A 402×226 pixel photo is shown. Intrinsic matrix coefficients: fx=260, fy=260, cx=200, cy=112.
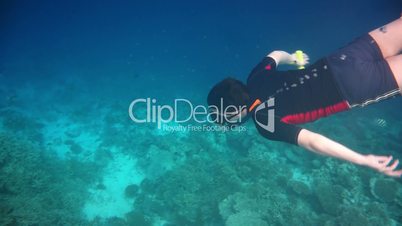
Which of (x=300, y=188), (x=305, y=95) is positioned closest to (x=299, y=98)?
(x=305, y=95)

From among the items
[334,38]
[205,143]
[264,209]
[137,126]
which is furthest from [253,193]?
[334,38]

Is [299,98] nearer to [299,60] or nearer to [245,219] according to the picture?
[299,60]

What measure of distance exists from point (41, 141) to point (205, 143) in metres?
Result: 9.91

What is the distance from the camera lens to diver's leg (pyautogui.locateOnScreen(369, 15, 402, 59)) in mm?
3600

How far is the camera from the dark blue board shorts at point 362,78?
3326mm

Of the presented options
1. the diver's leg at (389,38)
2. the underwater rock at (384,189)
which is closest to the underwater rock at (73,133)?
the underwater rock at (384,189)

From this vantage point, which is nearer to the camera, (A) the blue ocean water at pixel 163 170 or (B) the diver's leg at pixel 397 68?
(B) the diver's leg at pixel 397 68

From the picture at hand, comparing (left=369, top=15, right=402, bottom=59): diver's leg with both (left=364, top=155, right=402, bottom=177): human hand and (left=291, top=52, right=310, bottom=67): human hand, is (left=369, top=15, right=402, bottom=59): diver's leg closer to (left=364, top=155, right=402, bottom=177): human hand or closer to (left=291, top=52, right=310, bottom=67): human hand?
(left=291, top=52, right=310, bottom=67): human hand

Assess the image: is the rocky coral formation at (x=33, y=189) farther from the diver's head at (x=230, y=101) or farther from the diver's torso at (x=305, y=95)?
the diver's torso at (x=305, y=95)

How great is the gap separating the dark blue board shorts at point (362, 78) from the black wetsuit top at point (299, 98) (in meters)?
0.10

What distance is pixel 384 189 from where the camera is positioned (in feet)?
31.5

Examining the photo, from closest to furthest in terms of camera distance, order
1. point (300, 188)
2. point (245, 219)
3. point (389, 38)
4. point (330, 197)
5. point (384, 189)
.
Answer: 1. point (389, 38)
2. point (245, 219)
3. point (330, 197)
4. point (384, 189)
5. point (300, 188)

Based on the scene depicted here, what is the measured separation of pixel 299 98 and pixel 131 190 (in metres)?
10.0

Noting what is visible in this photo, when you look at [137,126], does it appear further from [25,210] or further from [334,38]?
[334,38]
